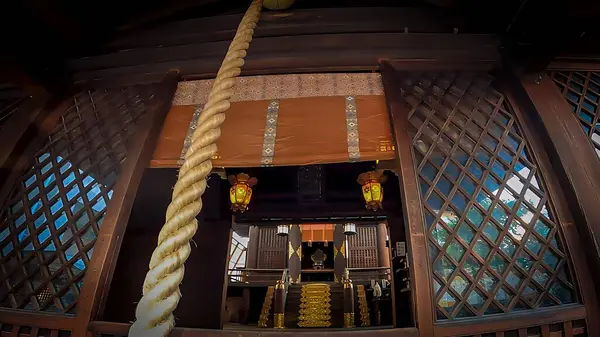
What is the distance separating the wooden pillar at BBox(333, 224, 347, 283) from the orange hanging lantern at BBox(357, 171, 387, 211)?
637 centimetres

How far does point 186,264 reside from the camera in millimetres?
4598

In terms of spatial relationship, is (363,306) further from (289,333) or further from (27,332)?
(27,332)

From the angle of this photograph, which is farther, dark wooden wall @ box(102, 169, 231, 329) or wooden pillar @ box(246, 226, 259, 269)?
wooden pillar @ box(246, 226, 259, 269)

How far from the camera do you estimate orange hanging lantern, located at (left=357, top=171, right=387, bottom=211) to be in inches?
179

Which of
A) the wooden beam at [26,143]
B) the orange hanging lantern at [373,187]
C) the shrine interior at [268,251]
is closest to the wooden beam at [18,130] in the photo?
the wooden beam at [26,143]

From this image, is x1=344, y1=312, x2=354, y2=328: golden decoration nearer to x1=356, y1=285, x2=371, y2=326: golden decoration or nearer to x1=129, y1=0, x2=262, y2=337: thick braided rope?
x1=356, y1=285, x2=371, y2=326: golden decoration

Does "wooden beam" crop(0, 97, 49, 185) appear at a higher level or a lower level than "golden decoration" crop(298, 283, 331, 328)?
higher

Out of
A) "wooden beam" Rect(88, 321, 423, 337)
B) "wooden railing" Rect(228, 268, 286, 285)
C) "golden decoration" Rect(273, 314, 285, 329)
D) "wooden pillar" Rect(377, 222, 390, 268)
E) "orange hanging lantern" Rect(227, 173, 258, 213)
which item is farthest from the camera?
"wooden pillar" Rect(377, 222, 390, 268)

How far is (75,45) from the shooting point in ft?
9.45

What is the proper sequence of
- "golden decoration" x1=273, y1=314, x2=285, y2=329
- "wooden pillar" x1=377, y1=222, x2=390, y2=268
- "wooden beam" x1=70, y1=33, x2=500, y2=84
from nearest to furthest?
"wooden beam" x1=70, y1=33, x2=500, y2=84 < "golden decoration" x1=273, y1=314, x2=285, y2=329 < "wooden pillar" x1=377, y1=222, x2=390, y2=268

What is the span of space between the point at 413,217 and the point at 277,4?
224 centimetres

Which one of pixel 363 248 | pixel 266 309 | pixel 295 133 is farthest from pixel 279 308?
pixel 295 133

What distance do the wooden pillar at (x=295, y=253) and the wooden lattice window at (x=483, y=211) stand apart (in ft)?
30.1

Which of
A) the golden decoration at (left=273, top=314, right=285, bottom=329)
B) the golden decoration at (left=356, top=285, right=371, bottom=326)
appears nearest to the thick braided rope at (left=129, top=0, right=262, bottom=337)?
the golden decoration at (left=273, top=314, right=285, bottom=329)
